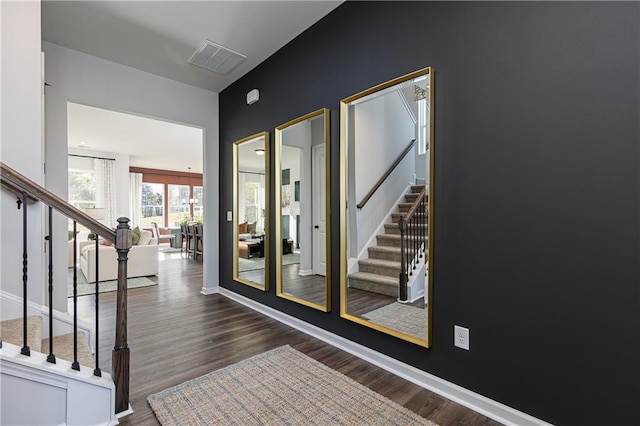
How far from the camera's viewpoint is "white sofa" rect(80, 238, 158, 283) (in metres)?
4.72

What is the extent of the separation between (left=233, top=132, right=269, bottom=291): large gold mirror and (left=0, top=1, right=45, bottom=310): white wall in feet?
6.05

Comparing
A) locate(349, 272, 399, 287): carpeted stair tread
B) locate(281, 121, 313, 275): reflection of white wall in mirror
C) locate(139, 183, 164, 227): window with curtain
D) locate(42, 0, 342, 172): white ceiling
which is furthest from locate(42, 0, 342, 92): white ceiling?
locate(139, 183, 164, 227): window with curtain

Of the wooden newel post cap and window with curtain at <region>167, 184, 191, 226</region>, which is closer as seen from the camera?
the wooden newel post cap

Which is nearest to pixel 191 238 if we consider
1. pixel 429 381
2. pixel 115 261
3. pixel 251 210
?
pixel 115 261

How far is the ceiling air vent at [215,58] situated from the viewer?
9.64 feet

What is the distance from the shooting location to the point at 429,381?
1.87 metres

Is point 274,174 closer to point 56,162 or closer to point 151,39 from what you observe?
point 151,39

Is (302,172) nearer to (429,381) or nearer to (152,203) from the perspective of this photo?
(429,381)

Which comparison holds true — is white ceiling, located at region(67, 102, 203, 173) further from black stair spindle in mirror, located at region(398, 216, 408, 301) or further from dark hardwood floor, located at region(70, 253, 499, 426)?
black stair spindle in mirror, located at region(398, 216, 408, 301)

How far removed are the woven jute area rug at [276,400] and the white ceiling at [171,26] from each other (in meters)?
2.77

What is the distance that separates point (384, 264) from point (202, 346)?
1.61m

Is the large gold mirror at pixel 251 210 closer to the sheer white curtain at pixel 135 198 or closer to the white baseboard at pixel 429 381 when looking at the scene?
the white baseboard at pixel 429 381

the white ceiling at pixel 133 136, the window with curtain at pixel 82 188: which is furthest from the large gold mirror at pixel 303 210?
the window with curtain at pixel 82 188

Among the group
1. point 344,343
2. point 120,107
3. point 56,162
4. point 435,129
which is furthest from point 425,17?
point 56,162
